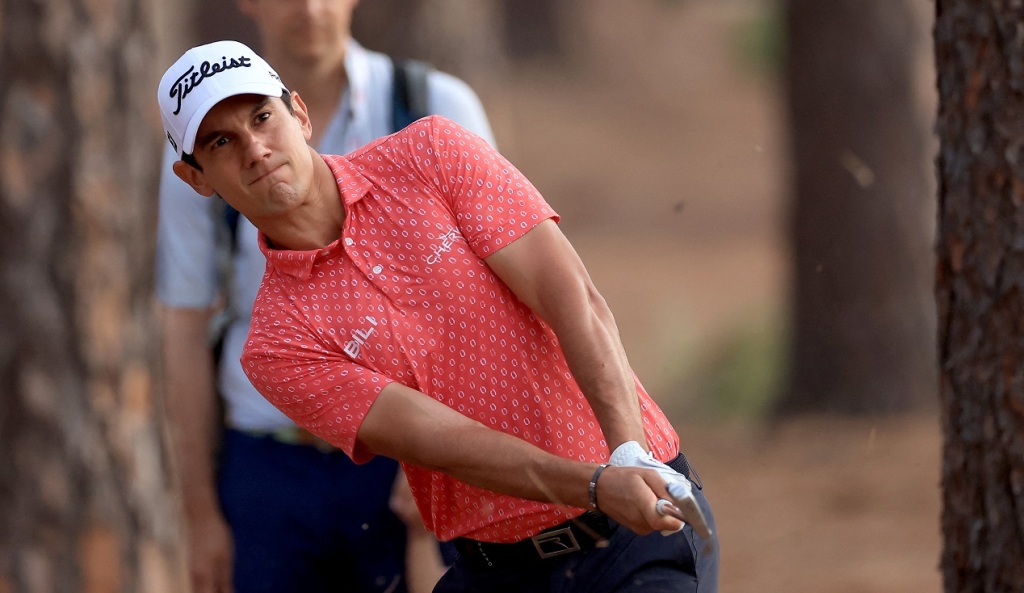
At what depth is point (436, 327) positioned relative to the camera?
304 cm

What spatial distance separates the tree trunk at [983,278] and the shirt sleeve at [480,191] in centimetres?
116

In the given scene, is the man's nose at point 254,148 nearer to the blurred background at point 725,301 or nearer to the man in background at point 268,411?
the man in background at point 268,411

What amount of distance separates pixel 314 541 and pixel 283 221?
1.38 m

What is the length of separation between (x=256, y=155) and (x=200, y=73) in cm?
21

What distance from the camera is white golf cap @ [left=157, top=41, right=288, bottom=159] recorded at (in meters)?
3.06

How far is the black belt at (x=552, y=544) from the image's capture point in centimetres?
305

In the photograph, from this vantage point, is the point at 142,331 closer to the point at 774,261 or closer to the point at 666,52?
the point at 774,261

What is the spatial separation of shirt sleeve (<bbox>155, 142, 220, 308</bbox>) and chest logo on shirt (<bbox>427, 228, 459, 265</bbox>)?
1229mm

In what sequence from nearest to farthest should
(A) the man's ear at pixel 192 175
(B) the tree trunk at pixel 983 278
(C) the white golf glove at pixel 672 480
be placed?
(C) the white golf glove at pixel 672 480, (A) the man's ear at pixel 192 175, (B) the tree trunk at pixel 983 278

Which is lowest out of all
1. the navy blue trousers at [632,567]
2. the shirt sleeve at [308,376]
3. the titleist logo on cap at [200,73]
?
the navy blue trousers at [632,567]

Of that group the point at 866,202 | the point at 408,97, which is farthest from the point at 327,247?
the point at 866,202

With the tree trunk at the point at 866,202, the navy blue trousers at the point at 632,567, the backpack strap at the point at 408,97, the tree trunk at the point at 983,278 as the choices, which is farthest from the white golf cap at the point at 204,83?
the tree trunk at the point at 866,202

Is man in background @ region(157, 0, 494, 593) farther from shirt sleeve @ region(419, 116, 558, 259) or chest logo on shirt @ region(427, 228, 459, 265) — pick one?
chest logo on shirt @ region(427, 228, 459, 265)

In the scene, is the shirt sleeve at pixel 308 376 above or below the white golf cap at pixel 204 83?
below
